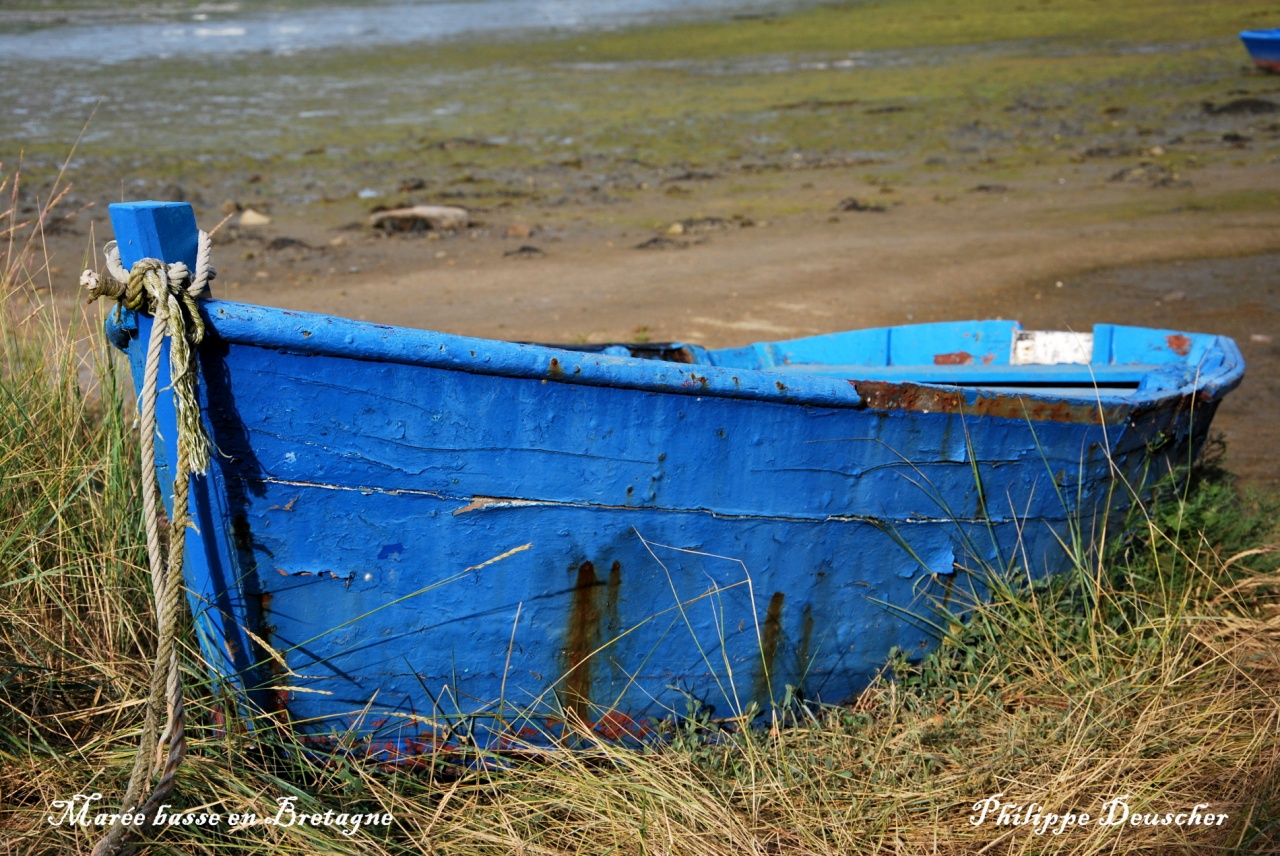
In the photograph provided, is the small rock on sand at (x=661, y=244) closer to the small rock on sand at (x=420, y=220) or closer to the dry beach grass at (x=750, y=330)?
the dry beach grass at (x=750, y=330)

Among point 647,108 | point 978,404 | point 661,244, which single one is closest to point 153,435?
point 978,404

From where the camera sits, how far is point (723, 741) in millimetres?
2805

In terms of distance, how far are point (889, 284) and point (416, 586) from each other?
608 cm

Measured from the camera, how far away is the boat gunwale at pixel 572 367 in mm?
2074

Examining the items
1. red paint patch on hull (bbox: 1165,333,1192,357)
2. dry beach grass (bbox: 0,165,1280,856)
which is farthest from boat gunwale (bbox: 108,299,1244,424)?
red paint patch on hull (bbox: 1165,333,1192,357)

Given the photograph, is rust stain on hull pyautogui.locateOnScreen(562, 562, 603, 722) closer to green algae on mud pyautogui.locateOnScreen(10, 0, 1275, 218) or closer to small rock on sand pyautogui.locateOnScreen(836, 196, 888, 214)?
small rock on sand pyautogui.locateOnScreen(836, 196, 888, 214)

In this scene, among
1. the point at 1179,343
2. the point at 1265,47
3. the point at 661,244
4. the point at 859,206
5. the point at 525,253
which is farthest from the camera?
the point at 1265,47

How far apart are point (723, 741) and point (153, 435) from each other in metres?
1.61

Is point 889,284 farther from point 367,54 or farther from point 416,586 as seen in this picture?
point 367,54

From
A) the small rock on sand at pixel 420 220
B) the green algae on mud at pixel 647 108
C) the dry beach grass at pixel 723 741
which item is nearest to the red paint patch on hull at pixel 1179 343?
the dry beach grass at pixel 723 741

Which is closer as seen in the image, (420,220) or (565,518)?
(565,518)

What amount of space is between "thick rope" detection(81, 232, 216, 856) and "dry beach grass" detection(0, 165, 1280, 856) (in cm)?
17

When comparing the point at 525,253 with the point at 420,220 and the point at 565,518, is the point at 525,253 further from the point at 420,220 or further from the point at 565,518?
the point at 565,518

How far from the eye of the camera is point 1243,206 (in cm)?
979
